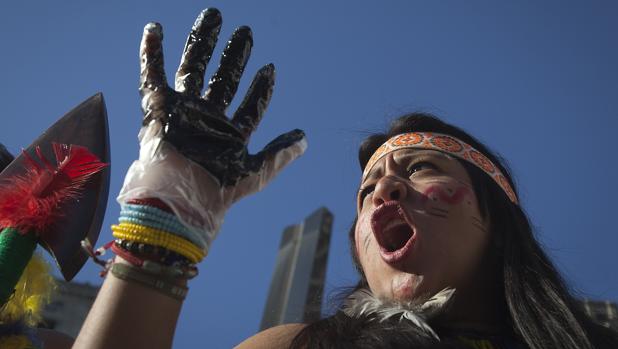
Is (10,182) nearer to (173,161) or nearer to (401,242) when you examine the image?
(173,161)

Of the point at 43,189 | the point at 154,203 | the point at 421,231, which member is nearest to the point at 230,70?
the point at 154,203

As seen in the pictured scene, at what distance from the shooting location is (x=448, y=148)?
6.87 feet

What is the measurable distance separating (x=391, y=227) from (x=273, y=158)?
0.55 meters

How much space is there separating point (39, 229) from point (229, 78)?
1.10m

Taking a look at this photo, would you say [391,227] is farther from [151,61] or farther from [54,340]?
[54,340]

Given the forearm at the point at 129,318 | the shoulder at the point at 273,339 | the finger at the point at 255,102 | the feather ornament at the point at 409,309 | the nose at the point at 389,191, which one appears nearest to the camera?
the forearm at the point at 129,318

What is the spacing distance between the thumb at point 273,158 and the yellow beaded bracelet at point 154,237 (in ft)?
0.92

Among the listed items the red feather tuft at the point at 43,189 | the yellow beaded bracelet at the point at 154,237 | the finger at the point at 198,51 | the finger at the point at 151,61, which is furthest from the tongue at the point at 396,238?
the red feather tuft at the point at 43,189

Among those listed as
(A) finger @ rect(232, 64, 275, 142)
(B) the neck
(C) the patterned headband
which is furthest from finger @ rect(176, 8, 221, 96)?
(B) the neck

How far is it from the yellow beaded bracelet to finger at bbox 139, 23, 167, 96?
0.52m

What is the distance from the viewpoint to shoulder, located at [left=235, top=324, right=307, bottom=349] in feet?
5.12

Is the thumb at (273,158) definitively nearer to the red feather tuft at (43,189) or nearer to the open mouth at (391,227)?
the open mouth at (391,227)

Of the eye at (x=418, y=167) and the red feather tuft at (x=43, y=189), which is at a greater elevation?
the eye at (x=418, y=167)

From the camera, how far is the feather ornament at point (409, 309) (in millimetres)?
1415
